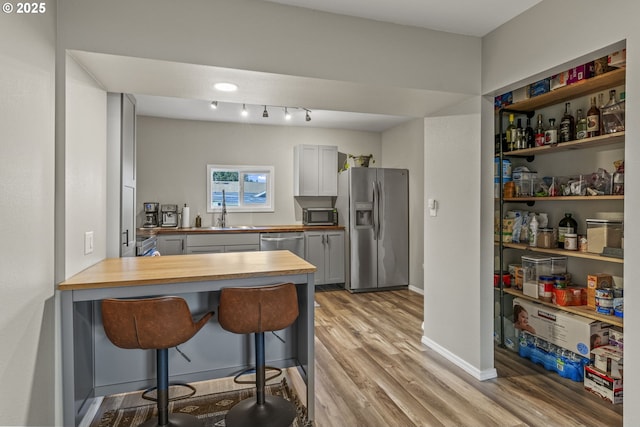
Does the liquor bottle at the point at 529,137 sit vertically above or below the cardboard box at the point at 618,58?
below

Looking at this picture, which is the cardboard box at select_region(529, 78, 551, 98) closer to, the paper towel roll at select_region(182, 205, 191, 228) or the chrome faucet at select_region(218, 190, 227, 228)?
the chrome faucet at select_region(218, 190, 227, 228)

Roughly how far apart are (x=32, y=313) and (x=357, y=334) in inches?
102

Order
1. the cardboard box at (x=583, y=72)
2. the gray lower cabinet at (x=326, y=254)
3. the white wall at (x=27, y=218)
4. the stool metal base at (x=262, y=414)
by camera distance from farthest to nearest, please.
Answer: the gray lower cabinet at (x=326, y=254) < the cardboard box at (x=583, y=72) < the stool metal base at (x=262, y=414) < the white wall at (x=27, y=218)

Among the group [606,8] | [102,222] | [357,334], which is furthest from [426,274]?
[102,222]

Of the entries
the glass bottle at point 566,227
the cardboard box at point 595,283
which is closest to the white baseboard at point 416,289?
the glass bottle at point 566,227

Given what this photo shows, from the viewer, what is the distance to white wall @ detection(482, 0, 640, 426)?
1652 millimetres

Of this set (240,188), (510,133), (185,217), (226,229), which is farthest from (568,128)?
(185,217)

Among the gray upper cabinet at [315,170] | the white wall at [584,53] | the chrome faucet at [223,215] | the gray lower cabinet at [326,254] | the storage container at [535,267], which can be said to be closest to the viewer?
the white wall at [584,53]

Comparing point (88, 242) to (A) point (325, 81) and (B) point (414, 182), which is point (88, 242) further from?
(B) point (414, 182)

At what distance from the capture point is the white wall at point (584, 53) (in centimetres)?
165

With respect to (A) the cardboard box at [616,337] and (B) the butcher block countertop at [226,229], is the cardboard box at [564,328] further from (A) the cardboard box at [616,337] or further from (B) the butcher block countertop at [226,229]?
(B) the butcher block countertop at [226,229]

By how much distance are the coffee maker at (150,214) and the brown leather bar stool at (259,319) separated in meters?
3.58

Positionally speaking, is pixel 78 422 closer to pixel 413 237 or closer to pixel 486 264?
pixel 486 264

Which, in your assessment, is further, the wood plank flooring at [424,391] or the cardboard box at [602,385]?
the cardboard box at [602,385]
